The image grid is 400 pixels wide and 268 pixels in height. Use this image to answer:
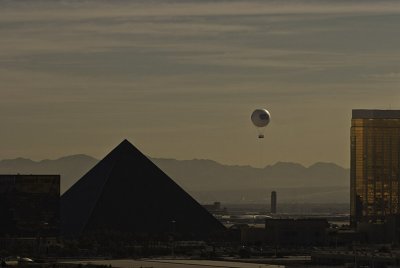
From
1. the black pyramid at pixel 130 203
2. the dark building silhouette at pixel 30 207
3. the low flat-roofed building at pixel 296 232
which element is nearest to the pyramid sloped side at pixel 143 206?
the black pyramid at pixel 130 203

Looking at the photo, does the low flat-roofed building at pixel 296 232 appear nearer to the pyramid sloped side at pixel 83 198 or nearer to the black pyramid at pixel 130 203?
the black pyramid at pixel 130 203

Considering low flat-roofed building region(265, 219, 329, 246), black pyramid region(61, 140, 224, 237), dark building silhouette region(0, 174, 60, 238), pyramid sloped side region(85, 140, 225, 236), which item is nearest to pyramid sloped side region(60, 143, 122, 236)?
black pyramid region(61, 140, 224, 237)

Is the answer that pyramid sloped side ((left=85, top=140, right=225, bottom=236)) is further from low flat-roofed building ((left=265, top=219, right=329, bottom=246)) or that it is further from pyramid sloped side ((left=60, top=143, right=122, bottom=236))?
low flat-roofed building ((left=265, top=219, right=329, bottom=246))

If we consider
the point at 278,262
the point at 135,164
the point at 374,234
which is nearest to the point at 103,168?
the point at 135,164

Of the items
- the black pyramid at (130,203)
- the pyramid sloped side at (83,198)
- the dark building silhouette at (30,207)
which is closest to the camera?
the dark building silhouette at (30,207)

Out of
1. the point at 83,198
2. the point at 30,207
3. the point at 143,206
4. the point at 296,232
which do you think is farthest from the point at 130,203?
the point at 30,207
